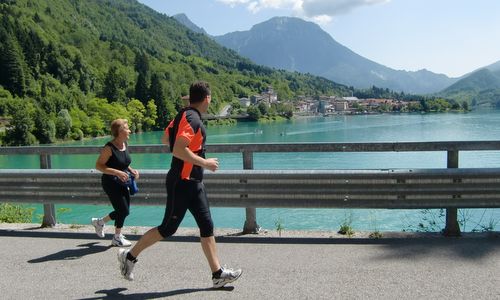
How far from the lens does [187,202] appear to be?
4.54 metres

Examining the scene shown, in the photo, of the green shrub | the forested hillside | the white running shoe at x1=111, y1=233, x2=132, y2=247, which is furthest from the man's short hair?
the forested hillside

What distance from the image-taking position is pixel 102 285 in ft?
15.4

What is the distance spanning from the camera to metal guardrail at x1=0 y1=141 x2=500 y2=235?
5930 mm

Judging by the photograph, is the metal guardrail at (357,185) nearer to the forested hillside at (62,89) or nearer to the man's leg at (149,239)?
the man's leg at (149,239)

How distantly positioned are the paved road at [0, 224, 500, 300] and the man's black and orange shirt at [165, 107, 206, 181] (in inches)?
41.0

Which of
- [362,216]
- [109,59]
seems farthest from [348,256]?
[109,59]

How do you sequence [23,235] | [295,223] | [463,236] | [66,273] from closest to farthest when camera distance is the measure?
[66,273] → [463,236] → [23,235] → [295,223]

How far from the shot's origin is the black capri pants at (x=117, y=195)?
6.02m

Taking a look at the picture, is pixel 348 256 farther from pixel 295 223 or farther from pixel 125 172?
pixel 295 223

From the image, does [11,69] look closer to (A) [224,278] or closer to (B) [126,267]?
(B) [126,267]

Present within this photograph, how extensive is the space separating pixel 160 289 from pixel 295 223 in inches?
494

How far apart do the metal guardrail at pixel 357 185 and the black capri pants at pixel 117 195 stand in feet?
2.00

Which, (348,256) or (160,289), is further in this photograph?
A: (348,256)

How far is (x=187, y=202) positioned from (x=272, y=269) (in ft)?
3.84
